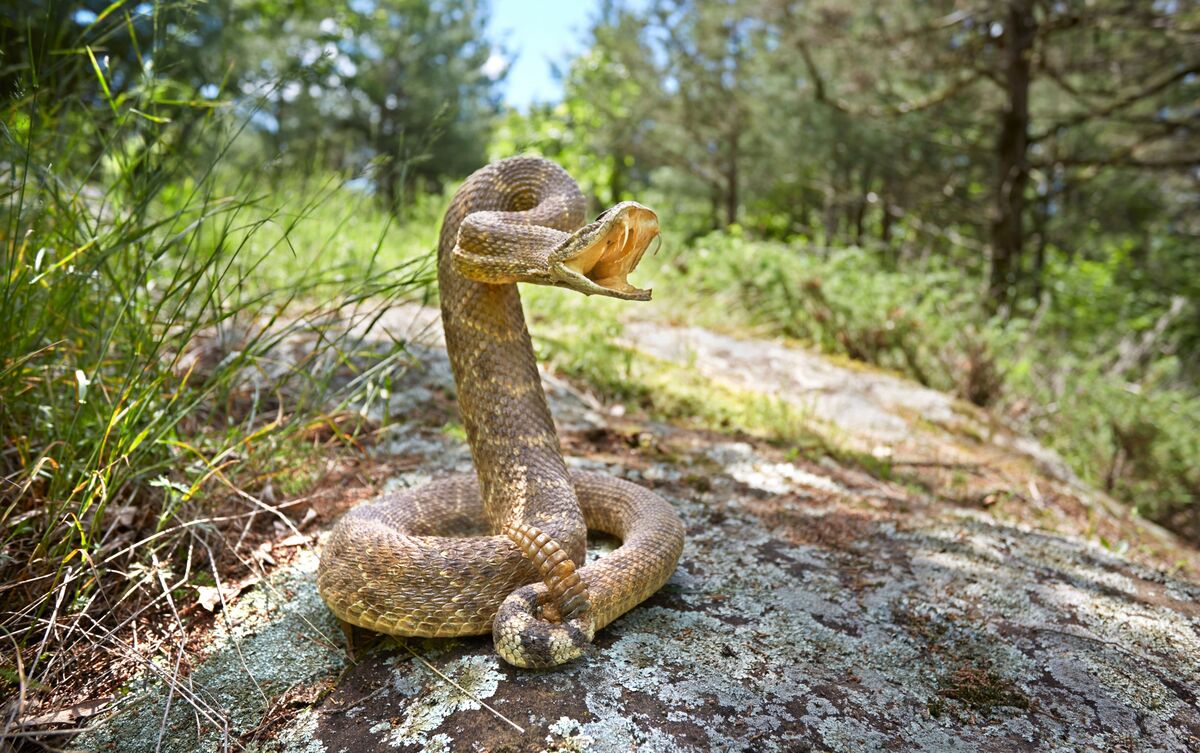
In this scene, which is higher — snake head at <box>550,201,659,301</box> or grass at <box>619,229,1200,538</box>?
snake head at <box>550,201,659,301</box>

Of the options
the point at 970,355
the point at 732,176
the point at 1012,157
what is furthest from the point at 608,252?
the point at 732,176

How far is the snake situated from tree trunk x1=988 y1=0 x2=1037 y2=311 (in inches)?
331

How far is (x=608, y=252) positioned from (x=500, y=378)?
716mm

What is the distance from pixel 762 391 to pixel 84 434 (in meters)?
4.55

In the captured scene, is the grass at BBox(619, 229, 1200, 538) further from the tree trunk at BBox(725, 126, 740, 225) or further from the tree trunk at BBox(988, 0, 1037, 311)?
the tree trunk at BBox(725, 126, 740, 225)

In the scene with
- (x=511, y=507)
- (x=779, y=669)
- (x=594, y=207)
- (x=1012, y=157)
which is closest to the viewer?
(x=779, y=669)

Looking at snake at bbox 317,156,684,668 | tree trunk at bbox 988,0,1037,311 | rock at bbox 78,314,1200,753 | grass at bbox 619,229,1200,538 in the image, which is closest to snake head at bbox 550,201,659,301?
snake at bbox 317,156,684,668

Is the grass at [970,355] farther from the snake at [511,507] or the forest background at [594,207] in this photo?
the snake at [511,507]

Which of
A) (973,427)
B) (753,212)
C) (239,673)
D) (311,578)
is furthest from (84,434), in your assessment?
(753,212)

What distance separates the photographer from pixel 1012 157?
9.98 m

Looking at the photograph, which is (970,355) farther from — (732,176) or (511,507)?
(732,176)

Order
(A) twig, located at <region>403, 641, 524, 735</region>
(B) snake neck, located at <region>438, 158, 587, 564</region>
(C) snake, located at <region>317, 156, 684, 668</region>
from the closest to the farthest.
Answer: (A) twig, located at <region>403, 641, 524, 735</region> → (C) snake, located at <region>317, 156, 684, 668</region> → (B) snake neck, located at <region>438, 158, 587, 564</region>

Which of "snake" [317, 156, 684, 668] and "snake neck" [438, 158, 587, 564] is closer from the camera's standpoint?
"snake" [317, 156, 684, 668]

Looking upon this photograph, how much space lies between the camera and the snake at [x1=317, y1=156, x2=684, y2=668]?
7.00 feet
